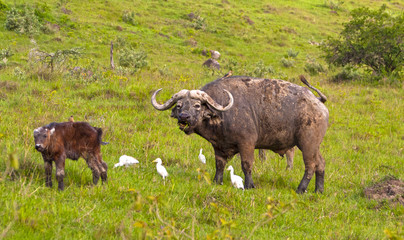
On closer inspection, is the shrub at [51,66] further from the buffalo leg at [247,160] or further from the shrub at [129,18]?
the shrub at [129,18]

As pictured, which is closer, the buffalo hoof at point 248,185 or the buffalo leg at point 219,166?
the buffalo hoof at point 248,185

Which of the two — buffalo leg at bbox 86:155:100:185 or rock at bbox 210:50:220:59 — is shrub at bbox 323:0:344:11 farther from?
→ buffalo leg at bbox 86:155:100:185

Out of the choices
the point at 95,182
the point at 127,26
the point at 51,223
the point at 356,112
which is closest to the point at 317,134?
the point at 95,182

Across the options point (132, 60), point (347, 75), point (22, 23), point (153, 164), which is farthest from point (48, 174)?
point (22, 23)

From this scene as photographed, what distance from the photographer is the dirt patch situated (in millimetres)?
6681

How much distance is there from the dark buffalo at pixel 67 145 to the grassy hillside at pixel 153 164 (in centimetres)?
23

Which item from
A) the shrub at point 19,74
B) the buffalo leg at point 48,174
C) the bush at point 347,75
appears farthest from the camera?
the bush at point 347,75

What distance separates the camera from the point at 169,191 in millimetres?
5980

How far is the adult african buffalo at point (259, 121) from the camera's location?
22.9 feet

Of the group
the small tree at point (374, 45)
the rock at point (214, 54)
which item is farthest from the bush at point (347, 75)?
the rock at point (214, 54)

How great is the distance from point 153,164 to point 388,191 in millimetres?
4196

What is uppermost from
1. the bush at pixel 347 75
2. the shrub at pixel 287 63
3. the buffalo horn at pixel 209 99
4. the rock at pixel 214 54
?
the buffalo horn at pixel 209 99

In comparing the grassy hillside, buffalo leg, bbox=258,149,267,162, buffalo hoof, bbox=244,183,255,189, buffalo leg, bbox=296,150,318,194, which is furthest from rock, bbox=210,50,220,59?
buffalo hoof, bbox=244,183,255,189

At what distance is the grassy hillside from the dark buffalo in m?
0.23
